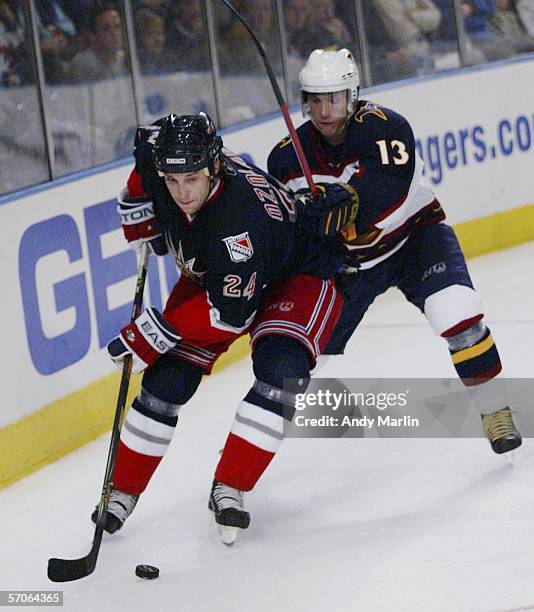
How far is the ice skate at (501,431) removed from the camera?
329 cm

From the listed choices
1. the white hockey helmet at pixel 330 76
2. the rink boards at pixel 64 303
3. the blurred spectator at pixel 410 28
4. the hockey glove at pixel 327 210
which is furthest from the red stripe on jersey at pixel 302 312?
the blurred spectator at pixel 410 28

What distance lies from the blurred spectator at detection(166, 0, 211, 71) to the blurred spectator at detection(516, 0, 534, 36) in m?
2.31

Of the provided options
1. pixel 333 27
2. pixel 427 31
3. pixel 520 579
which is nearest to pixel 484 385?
pixel 520 579

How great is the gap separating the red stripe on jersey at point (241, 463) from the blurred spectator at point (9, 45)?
1665mm

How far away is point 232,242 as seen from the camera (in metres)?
2.84

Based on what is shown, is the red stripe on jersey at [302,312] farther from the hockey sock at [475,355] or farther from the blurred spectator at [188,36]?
the blurred spectator at [188,36]

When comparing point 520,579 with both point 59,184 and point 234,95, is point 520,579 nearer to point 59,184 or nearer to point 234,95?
point 59,184

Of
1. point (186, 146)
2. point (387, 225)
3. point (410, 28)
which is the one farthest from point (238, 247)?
point (410, 28)

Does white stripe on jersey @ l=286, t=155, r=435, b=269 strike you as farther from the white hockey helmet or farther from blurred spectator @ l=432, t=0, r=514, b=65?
blurred spectator @ l=432, t=0, r=514, b=65

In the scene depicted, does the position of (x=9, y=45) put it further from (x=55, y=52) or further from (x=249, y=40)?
(x=249, y=40)

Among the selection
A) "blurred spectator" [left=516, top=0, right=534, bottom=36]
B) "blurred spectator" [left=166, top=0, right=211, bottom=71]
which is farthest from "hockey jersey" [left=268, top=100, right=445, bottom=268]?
"blurred spectator" [left=516, top=0, right=534, bottom=36]

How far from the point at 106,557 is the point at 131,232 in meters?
0.82

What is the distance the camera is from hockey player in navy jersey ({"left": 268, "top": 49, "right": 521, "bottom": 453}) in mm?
3209

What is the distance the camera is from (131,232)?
321cm
